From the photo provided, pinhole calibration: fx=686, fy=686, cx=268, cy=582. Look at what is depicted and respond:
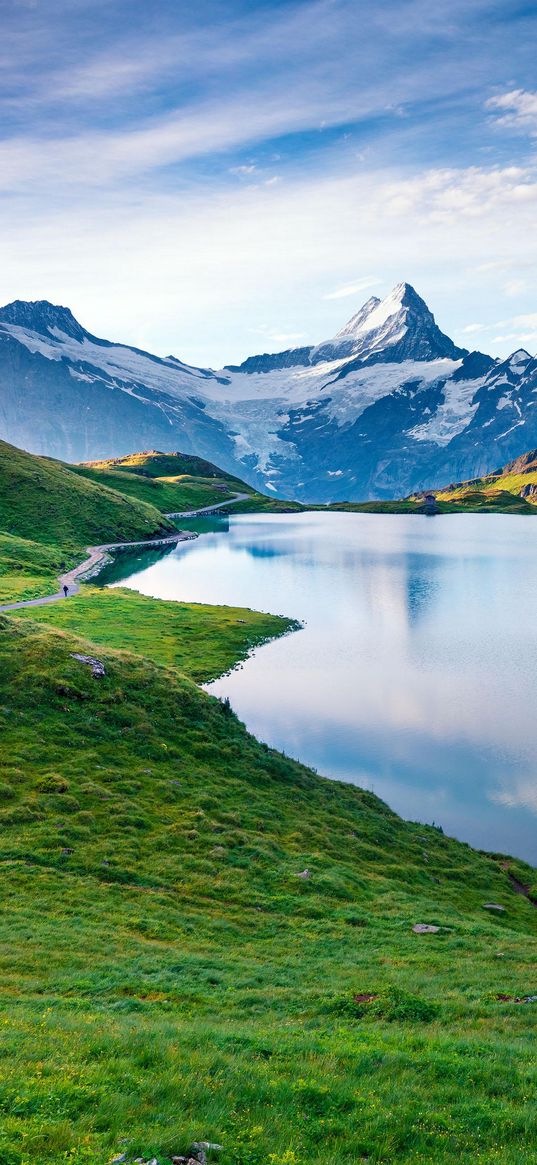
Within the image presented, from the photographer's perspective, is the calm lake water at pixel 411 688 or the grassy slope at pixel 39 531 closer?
the calm lake water at pixel 411 688

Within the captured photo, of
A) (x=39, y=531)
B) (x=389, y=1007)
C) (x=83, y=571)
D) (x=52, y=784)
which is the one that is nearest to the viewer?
(x=389, y=1007)

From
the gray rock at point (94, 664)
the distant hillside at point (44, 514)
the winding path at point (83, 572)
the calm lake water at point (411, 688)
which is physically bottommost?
the calm lake water at point (411, 688)

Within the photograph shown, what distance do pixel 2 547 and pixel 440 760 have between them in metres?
110

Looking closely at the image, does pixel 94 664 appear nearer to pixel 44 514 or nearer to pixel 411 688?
pixel 411 688

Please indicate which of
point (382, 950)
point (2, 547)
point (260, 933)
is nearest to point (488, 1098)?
point (382, 950)

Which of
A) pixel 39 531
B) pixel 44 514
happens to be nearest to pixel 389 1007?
pixel 39 531

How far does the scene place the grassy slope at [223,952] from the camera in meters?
12.9

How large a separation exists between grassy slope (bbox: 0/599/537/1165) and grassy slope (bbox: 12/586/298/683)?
87.8ft

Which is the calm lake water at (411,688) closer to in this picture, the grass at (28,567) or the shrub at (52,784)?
the grass at (28,567)

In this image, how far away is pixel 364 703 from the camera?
208 feet

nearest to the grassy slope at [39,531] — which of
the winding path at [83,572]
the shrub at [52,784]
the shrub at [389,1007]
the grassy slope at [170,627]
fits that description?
the winding path at [83,572]

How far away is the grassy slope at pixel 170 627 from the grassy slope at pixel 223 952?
26.8 m

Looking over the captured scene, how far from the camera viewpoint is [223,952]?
80.6 ft

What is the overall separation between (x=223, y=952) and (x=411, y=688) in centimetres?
4593
